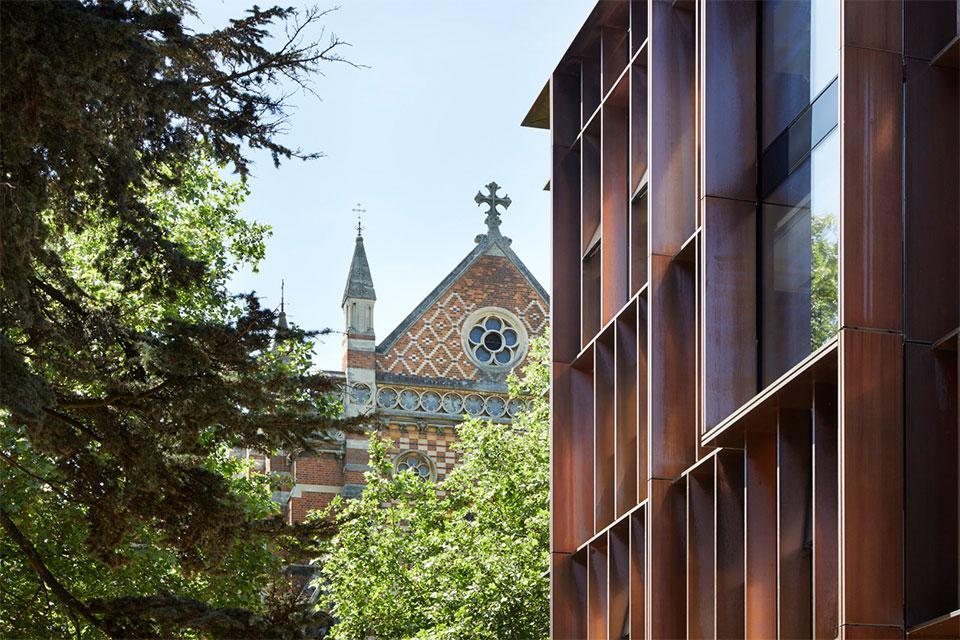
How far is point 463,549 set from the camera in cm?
3341

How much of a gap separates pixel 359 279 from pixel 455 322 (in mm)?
3156

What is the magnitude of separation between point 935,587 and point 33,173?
289 inches

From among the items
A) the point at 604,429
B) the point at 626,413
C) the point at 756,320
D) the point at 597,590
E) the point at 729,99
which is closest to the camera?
the point at 756,320

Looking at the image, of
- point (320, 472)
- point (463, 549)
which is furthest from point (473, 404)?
point (463, 549)

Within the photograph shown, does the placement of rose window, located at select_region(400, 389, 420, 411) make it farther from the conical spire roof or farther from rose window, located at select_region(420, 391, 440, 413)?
the conical spire roof

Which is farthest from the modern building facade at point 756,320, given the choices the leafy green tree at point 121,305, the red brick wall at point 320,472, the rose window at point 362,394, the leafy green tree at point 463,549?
the red brick wall at point 320,472

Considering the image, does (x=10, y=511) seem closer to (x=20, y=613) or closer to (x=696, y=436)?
(x=20, y=613)

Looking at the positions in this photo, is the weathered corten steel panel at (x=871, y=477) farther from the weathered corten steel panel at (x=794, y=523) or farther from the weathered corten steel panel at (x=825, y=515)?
the weathered corten steel panel at (x=794, y=523)

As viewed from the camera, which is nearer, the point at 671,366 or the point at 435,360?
the point at 671,366

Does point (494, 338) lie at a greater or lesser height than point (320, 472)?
greater

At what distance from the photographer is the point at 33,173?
521 inches

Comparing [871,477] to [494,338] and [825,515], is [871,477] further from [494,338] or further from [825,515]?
[494,338]

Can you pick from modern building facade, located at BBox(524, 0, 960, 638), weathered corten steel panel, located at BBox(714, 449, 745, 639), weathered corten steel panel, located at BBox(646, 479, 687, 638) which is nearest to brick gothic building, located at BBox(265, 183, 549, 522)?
modern building facade, located at BBox(524, 0, 960, 638)

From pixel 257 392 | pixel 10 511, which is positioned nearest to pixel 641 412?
pixel 257 392
